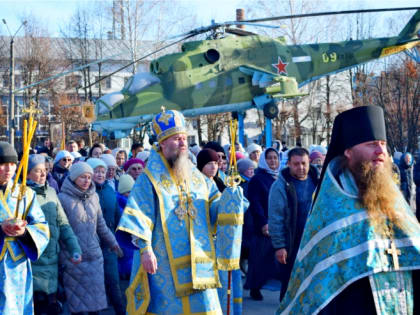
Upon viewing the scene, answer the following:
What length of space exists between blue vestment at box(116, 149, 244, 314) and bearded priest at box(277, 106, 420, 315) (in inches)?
39.9

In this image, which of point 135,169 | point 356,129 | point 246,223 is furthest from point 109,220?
point 356,129

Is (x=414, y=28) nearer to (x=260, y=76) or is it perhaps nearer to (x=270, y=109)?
(x=270, y=109)

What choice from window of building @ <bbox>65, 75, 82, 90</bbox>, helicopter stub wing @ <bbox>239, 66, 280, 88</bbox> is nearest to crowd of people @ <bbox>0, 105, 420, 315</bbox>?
helicopter stub wing @ <bbox>239, 66, 280, 88</bbox>

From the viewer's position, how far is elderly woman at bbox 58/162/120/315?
5828 millimetres

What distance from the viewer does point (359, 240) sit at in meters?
3.08

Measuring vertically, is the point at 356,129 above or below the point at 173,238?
above

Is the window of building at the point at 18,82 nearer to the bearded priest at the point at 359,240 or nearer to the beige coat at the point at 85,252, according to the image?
the beige coat at the point at 85,252

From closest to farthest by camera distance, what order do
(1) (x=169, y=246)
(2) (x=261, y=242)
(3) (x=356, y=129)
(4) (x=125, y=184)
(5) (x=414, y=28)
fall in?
(3) (x=356, y=129)
(1) (x=169, y=246)
(4) (x=125, y=184)
(2) (x=261, y=242)
(5) (x=414, y=28)

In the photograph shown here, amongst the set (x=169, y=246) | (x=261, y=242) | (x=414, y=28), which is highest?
(x=414, y=28)

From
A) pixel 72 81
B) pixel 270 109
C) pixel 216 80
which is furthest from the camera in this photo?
pixel 72 81

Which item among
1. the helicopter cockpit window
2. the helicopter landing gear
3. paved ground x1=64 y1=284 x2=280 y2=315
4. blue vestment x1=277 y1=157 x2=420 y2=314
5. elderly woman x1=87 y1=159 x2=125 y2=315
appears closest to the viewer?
blue vestment x1=277 y1=157 x2=420 y2=314

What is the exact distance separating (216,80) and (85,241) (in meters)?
12.4

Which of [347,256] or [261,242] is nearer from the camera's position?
[347,256]

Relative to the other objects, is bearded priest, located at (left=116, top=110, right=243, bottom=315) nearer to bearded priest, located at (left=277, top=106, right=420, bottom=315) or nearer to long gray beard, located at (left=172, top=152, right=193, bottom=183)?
long gray beard, located at (left=172, top=152, right=193, bottom=183)
